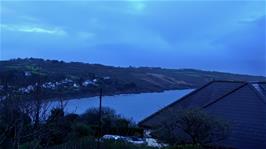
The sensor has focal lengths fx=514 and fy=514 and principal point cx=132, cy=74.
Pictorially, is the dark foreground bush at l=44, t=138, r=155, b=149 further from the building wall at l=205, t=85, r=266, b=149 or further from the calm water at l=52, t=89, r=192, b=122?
the calm water at l=52, t=89, r=192, b=122

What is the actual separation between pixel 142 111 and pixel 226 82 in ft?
22.4

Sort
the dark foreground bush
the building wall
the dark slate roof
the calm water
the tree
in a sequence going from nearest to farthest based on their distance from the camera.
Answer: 1. the dark foreground bush
2. the tree
3. the building wall
4. the dark slate roof
5. the calm water

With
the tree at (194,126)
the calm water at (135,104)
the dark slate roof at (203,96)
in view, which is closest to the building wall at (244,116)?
the dark slate roof at (203,96)

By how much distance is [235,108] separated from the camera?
2498 cm

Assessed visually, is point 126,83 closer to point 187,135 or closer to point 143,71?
point 143,71

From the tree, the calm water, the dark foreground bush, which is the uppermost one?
the calm water

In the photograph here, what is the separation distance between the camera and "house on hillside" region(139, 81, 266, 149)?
76.2 ft

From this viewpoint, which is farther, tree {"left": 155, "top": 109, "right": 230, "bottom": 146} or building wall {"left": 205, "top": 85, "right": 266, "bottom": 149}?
building wall {"left": 205, "top": 85, "right": 266, "bottom": 149}

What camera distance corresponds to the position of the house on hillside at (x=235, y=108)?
914 inches

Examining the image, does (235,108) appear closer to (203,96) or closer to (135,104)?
(203,96)

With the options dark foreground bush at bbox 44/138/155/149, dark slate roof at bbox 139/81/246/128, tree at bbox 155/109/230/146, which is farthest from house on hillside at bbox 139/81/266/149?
dark foreground bush at bbox 44/138/155/149

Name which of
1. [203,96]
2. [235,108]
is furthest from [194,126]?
[203,96]

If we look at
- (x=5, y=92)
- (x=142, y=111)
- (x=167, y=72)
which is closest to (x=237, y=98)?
(x=142, y=111)

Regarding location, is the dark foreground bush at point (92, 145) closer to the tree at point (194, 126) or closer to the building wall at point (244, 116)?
the tree at point (194, 126)
